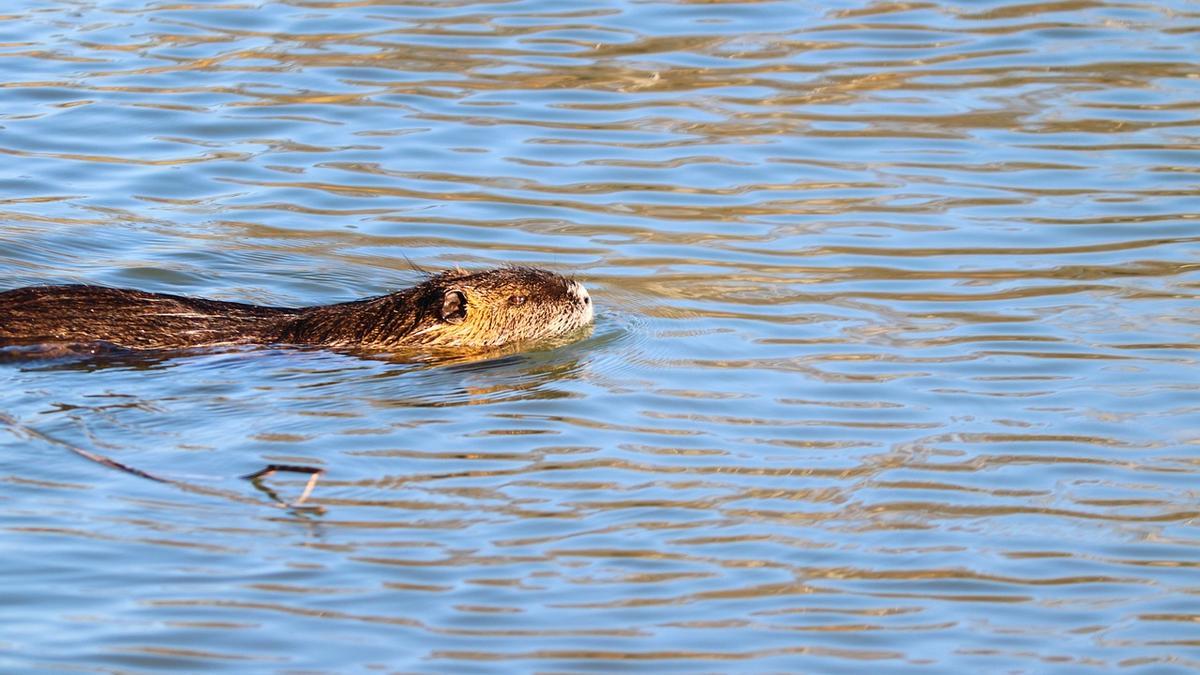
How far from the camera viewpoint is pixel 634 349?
24.8 ft

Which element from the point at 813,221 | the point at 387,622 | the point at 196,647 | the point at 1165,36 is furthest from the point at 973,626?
the point at 1165,36

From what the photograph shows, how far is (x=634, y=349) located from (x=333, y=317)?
1.16 metres

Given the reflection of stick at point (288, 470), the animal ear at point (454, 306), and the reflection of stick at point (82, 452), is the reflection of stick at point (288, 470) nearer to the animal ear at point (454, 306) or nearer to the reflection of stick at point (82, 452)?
the reflection of stick at point (82, 452)

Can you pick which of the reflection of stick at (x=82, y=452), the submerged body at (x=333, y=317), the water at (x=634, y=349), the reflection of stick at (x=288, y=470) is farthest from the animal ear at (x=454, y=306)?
the reflection of stick at (x=82, y=452)

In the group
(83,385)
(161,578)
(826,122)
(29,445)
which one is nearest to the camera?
(161,578)

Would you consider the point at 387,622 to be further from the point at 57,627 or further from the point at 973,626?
the point at 973,626

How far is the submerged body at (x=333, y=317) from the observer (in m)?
7.06

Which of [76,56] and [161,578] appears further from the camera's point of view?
[76,56]

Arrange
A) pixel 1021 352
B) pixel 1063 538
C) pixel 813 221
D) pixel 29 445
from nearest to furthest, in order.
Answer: pixel 1063 538 < pixel 29 445 < pixel 1021 352 < pixel 813 221

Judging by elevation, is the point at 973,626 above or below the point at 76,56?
below

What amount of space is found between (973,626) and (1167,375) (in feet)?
7.96

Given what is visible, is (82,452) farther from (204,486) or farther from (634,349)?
(634,349)

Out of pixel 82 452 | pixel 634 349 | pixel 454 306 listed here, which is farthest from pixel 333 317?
pixel 82 452

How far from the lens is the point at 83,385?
680 cm
